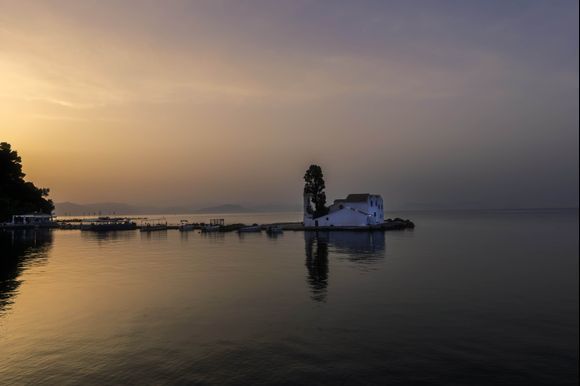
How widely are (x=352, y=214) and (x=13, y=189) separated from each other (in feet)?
413

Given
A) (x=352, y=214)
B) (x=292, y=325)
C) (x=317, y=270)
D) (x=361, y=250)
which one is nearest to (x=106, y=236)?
(x=352, y=214)

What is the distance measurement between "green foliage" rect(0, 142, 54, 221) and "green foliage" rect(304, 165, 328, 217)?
353ft

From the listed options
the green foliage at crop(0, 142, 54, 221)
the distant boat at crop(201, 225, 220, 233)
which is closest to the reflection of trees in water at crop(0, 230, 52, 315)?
the distant boat at crop(201, 225, 220, 233)

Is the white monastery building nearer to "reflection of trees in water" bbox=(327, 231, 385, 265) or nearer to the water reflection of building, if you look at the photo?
the water reflection of building

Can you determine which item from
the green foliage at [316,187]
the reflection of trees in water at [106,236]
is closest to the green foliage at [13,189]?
the reflection of trees in water at [106,236]

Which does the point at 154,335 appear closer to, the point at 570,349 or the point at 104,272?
the point at 570,349

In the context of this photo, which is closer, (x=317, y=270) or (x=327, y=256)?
(x=317, y=270)

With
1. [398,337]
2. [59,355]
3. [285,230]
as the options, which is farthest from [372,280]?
[285,230]

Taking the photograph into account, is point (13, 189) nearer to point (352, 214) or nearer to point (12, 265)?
point (12, 265)

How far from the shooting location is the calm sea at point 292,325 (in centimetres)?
1723

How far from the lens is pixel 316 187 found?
368 feet

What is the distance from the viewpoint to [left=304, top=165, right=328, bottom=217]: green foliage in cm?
11225

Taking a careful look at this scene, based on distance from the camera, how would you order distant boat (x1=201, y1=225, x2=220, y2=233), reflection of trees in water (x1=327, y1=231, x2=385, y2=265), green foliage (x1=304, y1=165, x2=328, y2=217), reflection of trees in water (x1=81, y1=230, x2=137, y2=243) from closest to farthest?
1. reflection of trees in water (x1=327, y1=231, x2=385, y2=265)
2. reflection of trees in water (x1=81, y1=230, x2=137, y2=243)
3. green foliage (x1=304, y1=165, x2=328, y2=217)
4. distant boat (x1=201, y1=225, x2=220, y2=233)

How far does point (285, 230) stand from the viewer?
115 m
